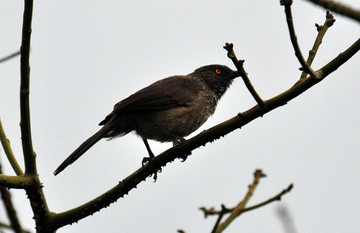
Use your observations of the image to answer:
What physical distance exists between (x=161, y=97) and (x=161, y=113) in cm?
29

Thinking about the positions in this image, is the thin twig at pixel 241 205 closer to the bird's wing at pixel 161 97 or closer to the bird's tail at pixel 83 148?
the bird's tail at pixel 83 148

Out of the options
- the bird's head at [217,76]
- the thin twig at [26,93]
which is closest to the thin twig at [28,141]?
the thin twig at [26,93]

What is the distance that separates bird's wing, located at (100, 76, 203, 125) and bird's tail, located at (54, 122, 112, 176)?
1.11ft

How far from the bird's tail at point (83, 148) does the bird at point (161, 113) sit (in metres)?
0.01

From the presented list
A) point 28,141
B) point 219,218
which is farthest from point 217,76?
point 219,218

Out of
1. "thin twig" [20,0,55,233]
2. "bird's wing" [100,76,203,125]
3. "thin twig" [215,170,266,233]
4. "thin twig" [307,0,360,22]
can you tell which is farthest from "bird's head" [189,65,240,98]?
"thin twig" [307,0,360,22]

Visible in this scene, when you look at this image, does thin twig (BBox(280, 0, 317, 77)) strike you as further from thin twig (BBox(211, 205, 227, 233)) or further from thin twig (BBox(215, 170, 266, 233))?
thin twig (BBox(211, 205, 227, 233))

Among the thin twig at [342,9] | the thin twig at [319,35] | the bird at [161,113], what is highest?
the bird at [161,113]

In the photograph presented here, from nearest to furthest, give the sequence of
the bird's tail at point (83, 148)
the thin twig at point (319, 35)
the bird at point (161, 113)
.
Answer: the thin twig at point (319, 35), the bird's tail at point (83, 148), the bird at point (161, 113)

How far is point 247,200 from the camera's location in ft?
11.5

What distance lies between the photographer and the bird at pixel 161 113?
649 cm

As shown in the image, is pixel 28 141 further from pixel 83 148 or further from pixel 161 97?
pixel 161 97

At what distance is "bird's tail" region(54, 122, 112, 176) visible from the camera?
5060 mm

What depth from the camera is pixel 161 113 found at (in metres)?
6.67
